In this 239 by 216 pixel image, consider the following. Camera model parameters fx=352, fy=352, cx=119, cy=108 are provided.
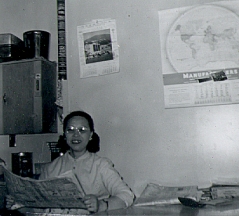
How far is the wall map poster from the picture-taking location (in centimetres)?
179

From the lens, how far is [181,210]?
4.44 ft

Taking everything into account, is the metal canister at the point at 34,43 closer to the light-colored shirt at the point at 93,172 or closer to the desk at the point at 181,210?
the light-colored shirt at the point at 93,172

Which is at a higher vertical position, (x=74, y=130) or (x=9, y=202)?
(x=74, y=130)

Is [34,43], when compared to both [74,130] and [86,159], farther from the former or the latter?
[86,159]

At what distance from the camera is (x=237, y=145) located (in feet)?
5.77

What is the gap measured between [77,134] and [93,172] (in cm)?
21

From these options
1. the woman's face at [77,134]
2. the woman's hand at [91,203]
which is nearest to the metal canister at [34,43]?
the woman's face at [77,134]

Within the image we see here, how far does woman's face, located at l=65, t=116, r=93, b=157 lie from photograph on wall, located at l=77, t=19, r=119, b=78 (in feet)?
1.10

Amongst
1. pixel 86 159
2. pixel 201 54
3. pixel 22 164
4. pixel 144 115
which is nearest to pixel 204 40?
pixel 201 54

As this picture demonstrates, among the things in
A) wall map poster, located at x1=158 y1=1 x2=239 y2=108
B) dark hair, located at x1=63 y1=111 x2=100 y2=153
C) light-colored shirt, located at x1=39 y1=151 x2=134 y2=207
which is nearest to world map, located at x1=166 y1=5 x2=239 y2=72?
wall map poster, located at x1=158 y1=1 x2=239 y2=108

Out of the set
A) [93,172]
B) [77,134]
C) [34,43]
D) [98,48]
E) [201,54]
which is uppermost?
[34,43]

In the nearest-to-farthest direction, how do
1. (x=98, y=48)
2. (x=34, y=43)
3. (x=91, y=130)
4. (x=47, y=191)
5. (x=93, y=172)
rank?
(x=47, y=191) < (x=93, y=172) < (x=91, y=130) < (x=98, y=48) < (x=34, y=43)

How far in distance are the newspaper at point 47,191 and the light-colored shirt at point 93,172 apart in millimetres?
353

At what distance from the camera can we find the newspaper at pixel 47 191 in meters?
1.26
